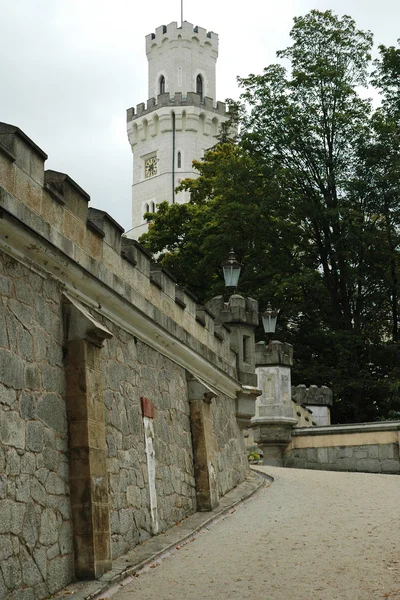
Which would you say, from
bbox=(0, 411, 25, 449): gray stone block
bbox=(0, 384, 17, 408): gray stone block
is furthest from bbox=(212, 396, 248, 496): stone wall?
bbox=(0, 384, 17, 408): gray stone block

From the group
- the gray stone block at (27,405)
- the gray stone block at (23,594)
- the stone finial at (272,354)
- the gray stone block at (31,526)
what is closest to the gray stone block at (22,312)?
the gray stone block at (27,405)

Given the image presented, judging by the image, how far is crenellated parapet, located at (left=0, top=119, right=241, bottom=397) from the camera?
8633mm

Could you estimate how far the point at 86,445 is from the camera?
9375 mm

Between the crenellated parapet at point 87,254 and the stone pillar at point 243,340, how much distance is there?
3.15 m

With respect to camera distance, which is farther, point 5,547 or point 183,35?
point 183,35

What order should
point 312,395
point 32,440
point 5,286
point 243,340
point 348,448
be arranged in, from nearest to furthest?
1. point 5,286
2. point 32,440
3. point 243,340
4. point 348,448
5. point 312,395

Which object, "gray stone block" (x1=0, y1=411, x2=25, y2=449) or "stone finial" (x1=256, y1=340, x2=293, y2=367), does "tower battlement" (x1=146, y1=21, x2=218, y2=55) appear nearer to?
"stone finial" (x1=256, y1=340, x2=293, y2=367)

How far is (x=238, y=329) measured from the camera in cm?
1892

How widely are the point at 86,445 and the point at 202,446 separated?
5.09 m

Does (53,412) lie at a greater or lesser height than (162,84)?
lesser

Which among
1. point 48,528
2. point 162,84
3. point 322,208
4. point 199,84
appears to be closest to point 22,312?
point 48,528

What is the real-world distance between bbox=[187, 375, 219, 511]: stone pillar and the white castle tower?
60.7m

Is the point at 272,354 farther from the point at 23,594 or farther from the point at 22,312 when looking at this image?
the point at 23,594

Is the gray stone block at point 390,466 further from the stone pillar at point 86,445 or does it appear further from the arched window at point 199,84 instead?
the arched window at point 199,84
